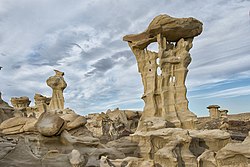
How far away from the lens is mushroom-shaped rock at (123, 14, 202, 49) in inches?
658

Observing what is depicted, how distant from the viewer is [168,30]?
17.0 meters

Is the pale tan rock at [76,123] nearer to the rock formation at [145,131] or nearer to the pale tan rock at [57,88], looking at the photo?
the rock formation at [145,131]

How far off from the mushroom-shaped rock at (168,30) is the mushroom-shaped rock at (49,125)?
33.6 feet

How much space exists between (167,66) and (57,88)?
848 centimetres

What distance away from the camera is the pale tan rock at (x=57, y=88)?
19406 millimetres

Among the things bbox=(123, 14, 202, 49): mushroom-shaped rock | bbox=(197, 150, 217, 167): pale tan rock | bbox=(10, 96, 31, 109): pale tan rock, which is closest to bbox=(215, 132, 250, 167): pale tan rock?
bbox=(197, 150, 217, 167): pale tan rock

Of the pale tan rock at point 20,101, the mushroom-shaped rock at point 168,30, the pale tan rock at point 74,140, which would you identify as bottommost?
Result: the pale tan rock at point 74,140

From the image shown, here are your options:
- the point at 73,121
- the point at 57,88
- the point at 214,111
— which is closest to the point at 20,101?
the point at 57,88

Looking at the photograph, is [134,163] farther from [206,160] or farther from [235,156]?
[235,156]

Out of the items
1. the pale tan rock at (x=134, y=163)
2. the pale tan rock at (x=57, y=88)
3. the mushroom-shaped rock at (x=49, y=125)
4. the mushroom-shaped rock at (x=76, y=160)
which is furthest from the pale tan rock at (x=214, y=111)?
the mushroom-shaped rock at (x=76, y=160)

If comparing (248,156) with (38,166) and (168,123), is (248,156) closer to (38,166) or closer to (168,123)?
(38,166)

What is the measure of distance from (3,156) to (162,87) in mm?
12141

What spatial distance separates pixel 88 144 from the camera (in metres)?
9.83

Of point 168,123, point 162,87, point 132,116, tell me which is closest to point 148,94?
point 162,87
